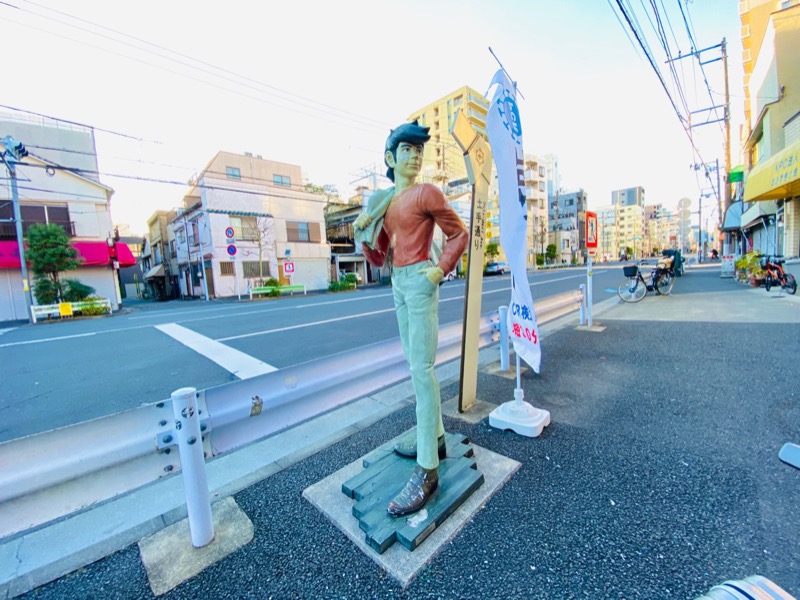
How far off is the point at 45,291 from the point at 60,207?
595cm

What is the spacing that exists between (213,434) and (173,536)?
0.51 m

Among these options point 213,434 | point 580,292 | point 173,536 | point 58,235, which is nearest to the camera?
point 173,536

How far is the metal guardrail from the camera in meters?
1.45

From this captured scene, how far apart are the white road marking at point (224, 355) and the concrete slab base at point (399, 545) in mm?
1676

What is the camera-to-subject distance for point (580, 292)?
22.1 feet

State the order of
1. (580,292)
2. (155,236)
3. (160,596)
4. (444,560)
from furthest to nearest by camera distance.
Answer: (155,236)
(580,292)
(444,560)
(160,596)

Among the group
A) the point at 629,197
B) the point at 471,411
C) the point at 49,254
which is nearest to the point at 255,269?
the point at 49,254

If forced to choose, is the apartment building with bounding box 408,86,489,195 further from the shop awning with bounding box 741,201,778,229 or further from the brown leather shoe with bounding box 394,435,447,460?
the brown leather shoe with bounding box 394,435,447,460

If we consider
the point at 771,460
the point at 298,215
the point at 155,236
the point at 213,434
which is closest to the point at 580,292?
the point at 771,460

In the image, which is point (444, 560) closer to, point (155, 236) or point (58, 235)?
point (58, 235)

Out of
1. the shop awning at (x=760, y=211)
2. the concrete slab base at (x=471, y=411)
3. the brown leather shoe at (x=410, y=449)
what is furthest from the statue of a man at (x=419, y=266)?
the shop awning at (x=760, y=211)

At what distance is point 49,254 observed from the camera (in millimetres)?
15078

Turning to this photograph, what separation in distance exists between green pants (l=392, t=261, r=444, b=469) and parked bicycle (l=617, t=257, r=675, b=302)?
1047 cm

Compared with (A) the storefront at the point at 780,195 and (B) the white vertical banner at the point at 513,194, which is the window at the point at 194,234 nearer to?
(B) the white vertical banner at the point at 513,194
